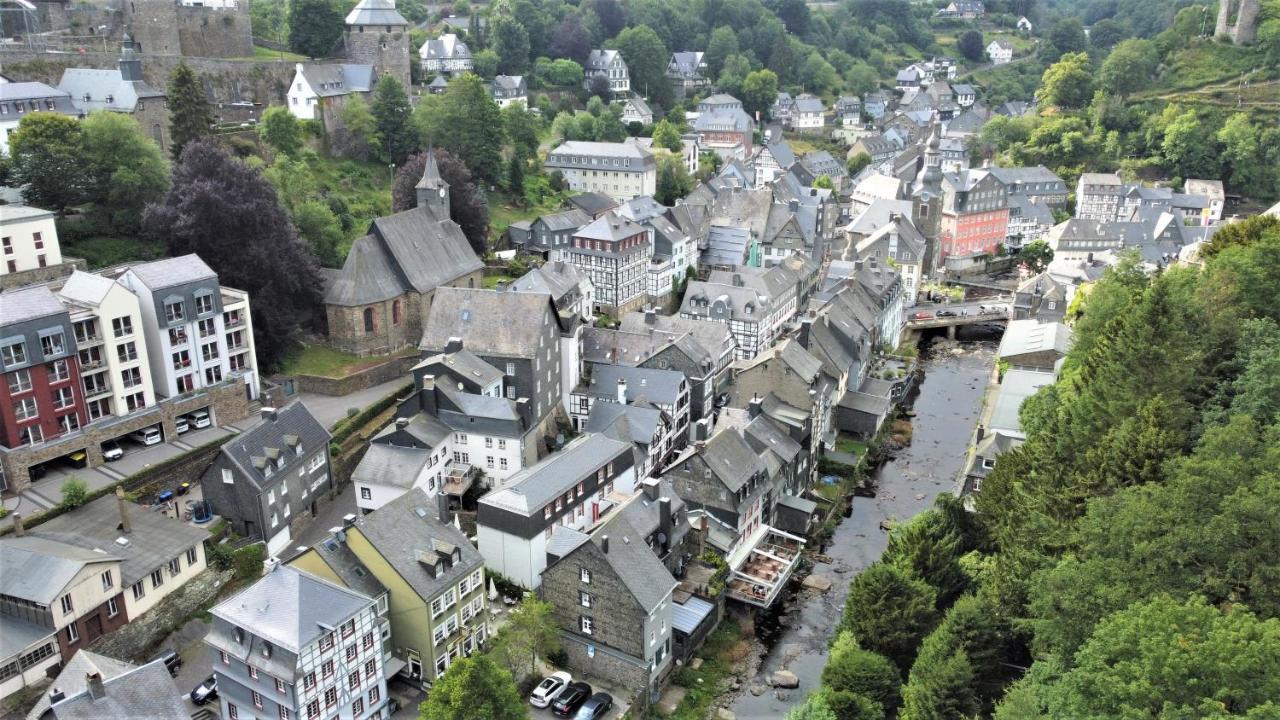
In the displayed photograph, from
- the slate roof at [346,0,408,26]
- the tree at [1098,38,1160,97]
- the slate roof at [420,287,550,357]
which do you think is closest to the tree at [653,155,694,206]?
the slate roof at [346,0,408,26]

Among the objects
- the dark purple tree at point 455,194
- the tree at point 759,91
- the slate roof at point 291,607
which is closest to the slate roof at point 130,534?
the slate roof at point 291,607

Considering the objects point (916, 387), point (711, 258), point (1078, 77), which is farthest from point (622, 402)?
point (1078, 77)

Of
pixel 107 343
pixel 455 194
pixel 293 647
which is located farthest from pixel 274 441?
pixel 455 194

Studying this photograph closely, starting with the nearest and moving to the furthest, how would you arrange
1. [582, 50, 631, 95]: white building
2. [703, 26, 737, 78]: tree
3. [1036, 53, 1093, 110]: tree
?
[582, 50, 631, 95]: white building, [1036, 53, 1093, 110]: tree, [703, 26, 737, 78]: tree

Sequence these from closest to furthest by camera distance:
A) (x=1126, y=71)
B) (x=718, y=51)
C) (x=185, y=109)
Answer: (x=185, y=109) < (x=1126, y=71) < (x=718, y=51)

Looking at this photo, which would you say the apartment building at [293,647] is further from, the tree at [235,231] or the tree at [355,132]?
the tree at [355,132]

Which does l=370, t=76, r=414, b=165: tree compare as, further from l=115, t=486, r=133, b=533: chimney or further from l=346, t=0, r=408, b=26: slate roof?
l=115, t=486, r=133, b=533: chimney

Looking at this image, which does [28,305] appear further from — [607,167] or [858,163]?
[858,163]
